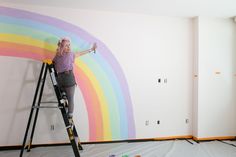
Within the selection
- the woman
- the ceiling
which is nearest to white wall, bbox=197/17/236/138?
the ceiling

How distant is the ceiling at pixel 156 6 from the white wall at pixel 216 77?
35 cm

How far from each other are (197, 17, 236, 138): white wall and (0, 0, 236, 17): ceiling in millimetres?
353

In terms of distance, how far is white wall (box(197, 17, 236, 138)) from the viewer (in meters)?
3.90

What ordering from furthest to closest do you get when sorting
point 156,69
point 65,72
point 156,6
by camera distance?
1. point 156,69
2. point 156,6
3. point 65,72

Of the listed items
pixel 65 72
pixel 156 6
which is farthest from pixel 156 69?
pixel 65 72

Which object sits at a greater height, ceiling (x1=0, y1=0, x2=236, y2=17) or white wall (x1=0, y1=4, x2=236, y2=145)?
ceiling (x1=0, y1=0, x2=236, y2=17)

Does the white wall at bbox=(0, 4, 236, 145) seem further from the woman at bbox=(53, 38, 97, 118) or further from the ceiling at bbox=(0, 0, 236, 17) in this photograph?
the woman at bbox=(53, 38, 97, 118)

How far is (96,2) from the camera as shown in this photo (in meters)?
3.21

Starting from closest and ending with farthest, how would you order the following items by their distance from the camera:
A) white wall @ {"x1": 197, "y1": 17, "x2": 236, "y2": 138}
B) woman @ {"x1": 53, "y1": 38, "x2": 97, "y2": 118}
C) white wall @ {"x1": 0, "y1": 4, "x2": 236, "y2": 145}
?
woman @ {"x1": 53, "y1": 38, "x2": 97, "y2": 118} < white wall @ {"x1": 0, "y1": 4, "x2": 236, "y2": 145} < white wall @ {"x1": 197, "y1": 17, "x2": 236, "y2": 138}

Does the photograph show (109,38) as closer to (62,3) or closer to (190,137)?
(62,3)

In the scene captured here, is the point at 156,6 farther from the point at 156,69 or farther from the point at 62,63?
the point at 62,63

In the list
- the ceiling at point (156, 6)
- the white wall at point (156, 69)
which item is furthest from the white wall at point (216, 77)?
the ceiling at point (156, 6)

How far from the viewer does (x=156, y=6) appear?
3346 millimetres

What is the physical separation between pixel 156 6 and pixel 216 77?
→ 1995mm
